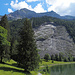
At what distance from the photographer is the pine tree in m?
33.2

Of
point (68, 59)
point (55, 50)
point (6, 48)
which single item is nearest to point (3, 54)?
point (6, 48)

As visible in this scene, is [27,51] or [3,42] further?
[3,42]

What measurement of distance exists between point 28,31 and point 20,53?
863cm

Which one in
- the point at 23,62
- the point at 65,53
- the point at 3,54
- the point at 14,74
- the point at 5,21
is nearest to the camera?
the point at 14,74

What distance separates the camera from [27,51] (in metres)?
33.6

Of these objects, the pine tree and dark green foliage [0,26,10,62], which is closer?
the pine tree

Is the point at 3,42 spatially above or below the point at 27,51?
above

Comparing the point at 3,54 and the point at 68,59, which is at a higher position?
the point at 3,54

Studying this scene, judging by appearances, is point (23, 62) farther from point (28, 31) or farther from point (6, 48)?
point (6, 48)

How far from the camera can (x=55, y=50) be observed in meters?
198

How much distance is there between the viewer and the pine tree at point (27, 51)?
109 ft

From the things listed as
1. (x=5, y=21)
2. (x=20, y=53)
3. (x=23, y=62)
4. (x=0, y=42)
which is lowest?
(x=23, y=62)

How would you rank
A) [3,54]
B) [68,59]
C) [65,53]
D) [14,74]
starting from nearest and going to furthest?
[14,74]
[3,54]
[68,59]
[65,53]

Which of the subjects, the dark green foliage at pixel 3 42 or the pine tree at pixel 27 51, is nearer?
the pine tree at pixel 27 51
